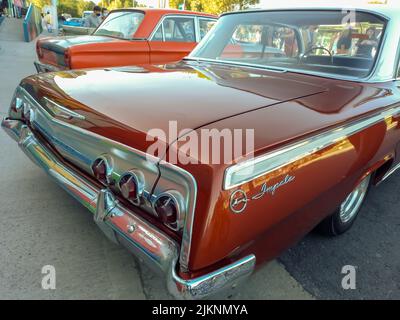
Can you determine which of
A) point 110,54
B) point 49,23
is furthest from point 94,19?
point 49,23

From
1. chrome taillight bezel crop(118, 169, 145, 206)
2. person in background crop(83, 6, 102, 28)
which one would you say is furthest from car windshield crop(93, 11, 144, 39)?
chrome taillight bezel crop(118, 169, 145, 206)

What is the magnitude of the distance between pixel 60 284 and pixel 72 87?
3.76 ft

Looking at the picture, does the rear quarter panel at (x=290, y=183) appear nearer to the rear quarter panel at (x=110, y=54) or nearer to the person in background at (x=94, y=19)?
the rear quarter panel at (x=110, y=54)

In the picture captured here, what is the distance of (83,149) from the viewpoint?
171cm

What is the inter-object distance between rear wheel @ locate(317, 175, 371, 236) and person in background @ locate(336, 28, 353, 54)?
985mm

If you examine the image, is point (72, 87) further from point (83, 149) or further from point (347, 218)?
point (347, 218)

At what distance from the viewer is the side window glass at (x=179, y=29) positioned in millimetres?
5449

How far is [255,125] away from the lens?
140 cm

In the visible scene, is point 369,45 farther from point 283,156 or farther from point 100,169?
point 100,169

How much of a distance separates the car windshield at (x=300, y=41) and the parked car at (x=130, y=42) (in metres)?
2.40

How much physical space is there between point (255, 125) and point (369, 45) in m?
1.54

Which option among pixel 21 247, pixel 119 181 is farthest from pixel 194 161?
pixel 21 247

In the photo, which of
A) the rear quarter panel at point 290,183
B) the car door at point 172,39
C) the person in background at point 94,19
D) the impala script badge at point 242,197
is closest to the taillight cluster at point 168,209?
the rear quarter panel at point 290,183
